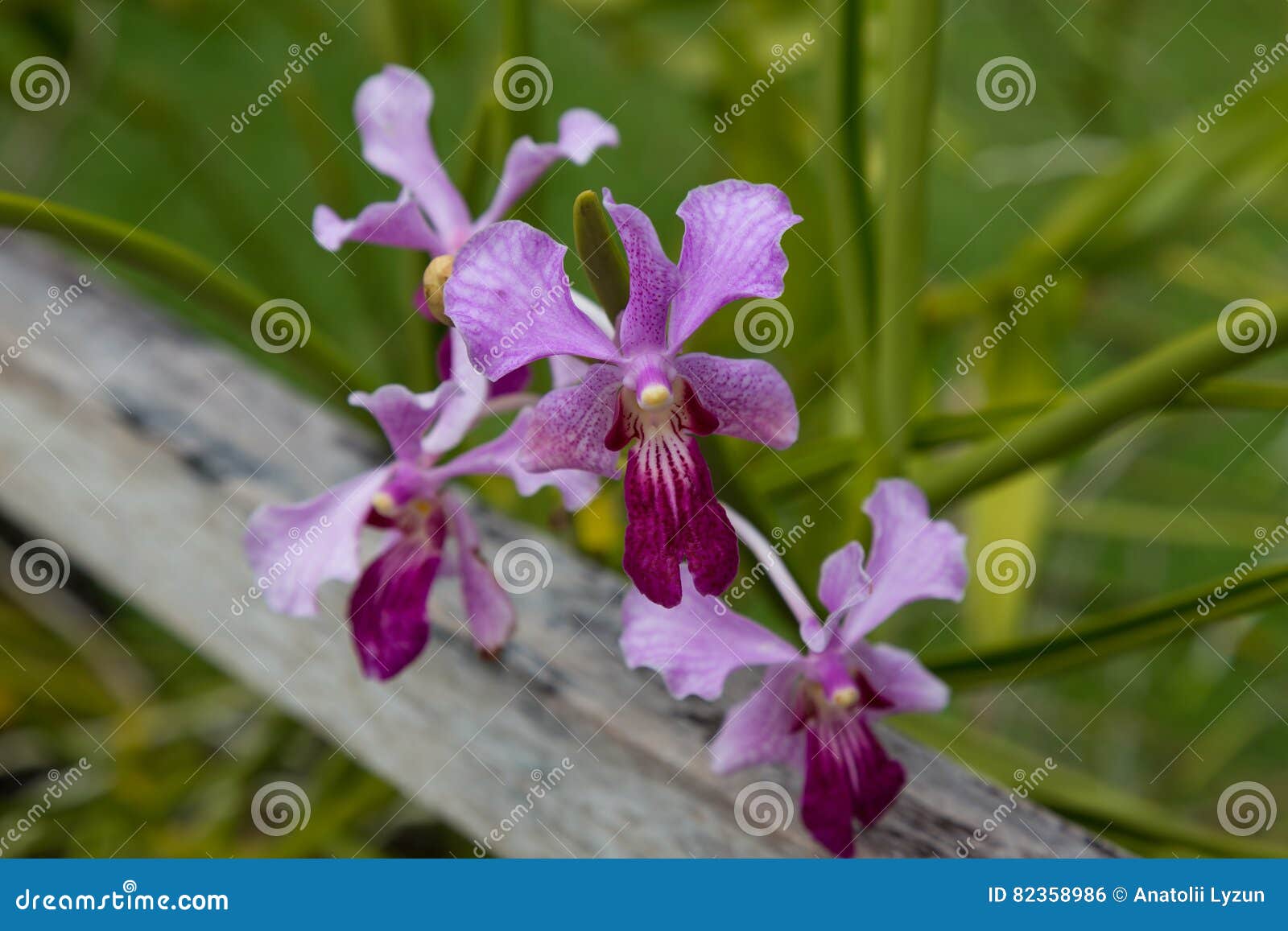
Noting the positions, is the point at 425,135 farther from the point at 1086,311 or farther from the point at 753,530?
the point at 1086,311

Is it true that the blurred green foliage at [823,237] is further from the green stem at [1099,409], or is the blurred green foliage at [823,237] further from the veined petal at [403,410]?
the veined petal at [403,410]

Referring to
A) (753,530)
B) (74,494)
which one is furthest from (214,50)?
(753,530)

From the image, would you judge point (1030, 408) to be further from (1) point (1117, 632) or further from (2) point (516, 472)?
(2) point (516, 472)

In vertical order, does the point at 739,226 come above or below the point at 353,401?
above

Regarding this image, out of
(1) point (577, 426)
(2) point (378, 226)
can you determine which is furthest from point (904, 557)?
(2) point (378, 226)

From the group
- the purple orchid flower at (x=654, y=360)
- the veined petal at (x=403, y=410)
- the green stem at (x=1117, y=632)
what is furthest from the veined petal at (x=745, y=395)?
the green stem at (x=1117, y=632)
